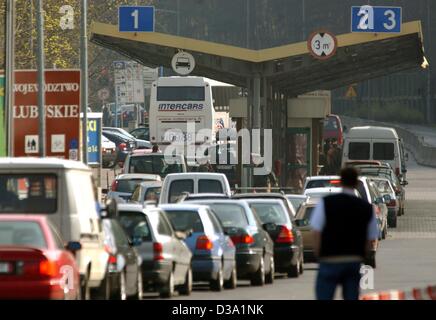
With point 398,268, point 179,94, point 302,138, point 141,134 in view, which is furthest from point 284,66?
point 141,134

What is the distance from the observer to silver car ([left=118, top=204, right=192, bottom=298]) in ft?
76.4

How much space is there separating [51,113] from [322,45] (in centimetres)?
1532

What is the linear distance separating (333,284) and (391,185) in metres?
35.5

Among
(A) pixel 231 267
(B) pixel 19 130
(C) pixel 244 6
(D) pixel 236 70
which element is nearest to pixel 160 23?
(C) pixel 244 6

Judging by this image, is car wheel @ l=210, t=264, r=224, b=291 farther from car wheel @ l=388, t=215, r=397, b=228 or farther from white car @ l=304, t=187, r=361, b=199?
car wheel @ l=388, t=215, r=397, b=228

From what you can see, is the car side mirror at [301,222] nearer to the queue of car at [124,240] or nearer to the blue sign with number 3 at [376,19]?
the queue of car at [124,240]

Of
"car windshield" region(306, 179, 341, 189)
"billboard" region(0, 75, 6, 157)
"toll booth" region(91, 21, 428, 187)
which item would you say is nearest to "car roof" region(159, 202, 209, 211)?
"billboard" region(0, 75, 6, 157)

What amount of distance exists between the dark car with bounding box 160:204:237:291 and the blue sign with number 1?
21.0 meters

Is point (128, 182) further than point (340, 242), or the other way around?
point (128, 182)

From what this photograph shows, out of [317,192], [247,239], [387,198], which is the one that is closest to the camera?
[247,239]

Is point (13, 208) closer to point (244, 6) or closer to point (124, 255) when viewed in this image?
point (124, 255)

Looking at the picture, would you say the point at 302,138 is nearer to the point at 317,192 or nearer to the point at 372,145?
the point at 372,145

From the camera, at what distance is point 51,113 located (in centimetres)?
3362

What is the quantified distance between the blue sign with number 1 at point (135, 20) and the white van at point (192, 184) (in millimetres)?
10102
